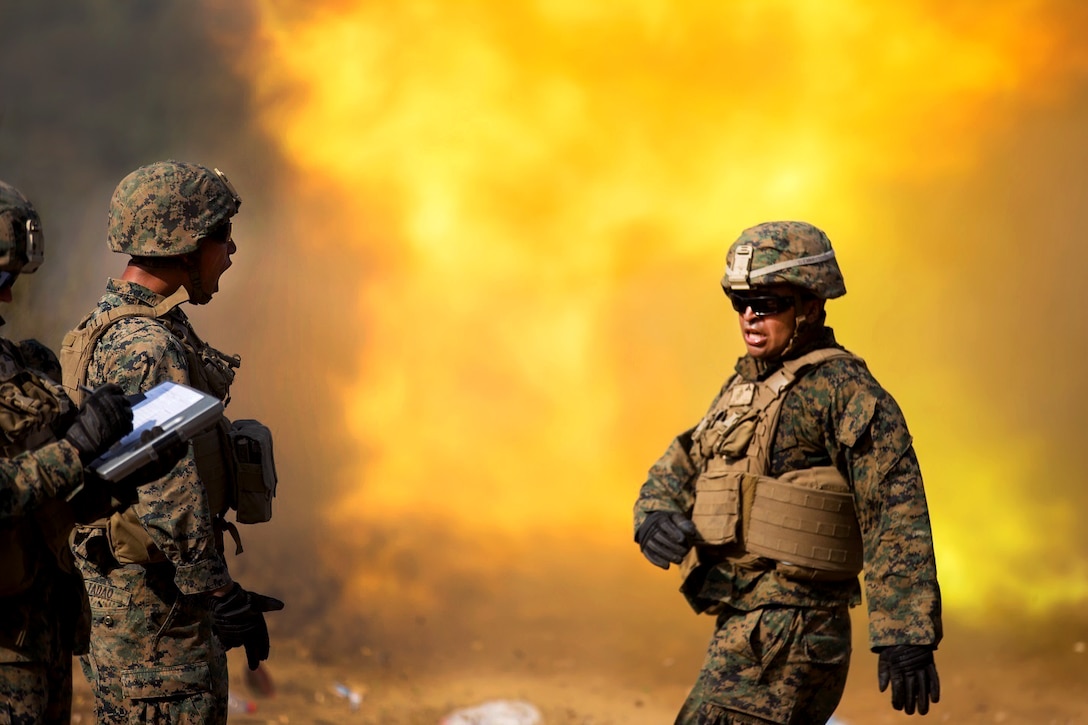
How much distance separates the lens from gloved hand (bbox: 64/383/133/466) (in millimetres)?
3418

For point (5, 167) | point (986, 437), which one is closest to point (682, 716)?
point (986, 437)

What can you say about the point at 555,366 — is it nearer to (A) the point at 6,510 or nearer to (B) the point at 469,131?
(B) the point at 469,131

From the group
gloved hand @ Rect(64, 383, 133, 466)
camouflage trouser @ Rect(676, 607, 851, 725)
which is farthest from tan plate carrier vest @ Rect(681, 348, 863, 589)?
gloved hand @ Rect(64, 383, 133, 466)

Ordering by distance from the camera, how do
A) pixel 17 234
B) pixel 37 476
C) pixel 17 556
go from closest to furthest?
pixel 37 476
pixel 17 556
pixel 17 234

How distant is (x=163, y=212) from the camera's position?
14.5ft

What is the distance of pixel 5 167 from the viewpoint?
369 inches

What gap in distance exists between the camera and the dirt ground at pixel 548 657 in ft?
27.0

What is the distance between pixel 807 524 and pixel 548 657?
16.0ft

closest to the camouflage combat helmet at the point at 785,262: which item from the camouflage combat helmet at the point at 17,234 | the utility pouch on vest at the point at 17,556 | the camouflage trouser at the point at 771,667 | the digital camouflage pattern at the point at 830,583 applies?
the digital camouflage pattern at the point at 830,583

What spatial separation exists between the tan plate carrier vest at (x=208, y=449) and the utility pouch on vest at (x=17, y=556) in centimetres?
62

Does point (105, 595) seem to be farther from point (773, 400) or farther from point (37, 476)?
point (773, 400)

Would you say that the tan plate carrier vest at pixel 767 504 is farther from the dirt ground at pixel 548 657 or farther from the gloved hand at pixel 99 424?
the dirt ground at pixel 548 657

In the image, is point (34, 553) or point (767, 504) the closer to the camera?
point (34, 553)

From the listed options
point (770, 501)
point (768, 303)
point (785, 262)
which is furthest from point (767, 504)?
point (785, 262)
